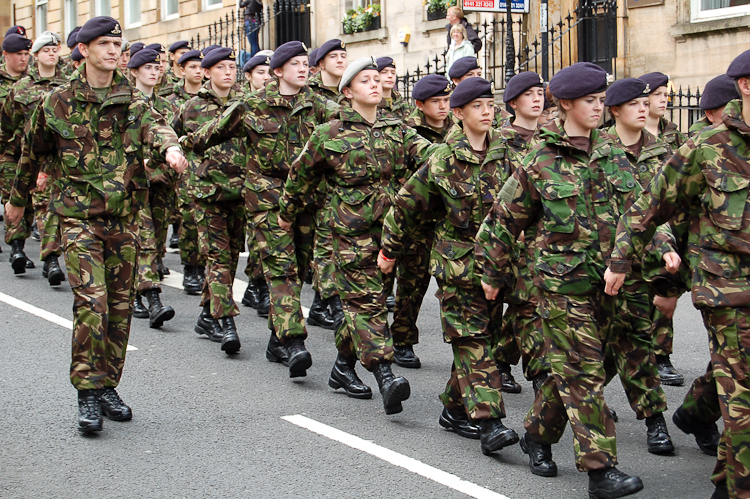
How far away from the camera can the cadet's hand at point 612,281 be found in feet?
16.2

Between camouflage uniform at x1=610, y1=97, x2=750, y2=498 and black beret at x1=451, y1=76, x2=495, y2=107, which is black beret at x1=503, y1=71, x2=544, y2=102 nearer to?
black beret at x1=451, y1=76, x2=495, y2=107

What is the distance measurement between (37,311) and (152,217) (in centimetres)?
154

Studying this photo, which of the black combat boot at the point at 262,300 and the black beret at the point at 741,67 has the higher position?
the black beret at the point at 741,67

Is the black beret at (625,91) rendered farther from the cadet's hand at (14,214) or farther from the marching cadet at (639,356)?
the cadet's hand at (14,214)

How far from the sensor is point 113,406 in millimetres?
6355

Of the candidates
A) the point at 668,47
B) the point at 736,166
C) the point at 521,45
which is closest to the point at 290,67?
the point at 736,166

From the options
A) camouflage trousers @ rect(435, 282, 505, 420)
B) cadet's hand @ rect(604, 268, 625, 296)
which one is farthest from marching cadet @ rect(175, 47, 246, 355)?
cadet's hand @ rect(604, 268, 625, 296)

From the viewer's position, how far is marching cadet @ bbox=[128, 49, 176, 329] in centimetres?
934

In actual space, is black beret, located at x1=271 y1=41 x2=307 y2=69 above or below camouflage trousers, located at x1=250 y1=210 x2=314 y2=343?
above

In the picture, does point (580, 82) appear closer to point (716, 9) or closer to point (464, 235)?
point (464, 235)

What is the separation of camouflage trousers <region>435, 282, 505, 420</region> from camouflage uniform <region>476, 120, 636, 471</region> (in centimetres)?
34

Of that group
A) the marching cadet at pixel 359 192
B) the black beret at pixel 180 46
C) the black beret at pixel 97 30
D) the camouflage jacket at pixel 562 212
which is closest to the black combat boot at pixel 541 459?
the camouflage jacket at pixel 562 212

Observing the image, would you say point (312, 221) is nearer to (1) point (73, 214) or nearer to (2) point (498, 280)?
(1) point (73, 214)

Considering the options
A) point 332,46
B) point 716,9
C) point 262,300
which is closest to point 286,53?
point 332,46
